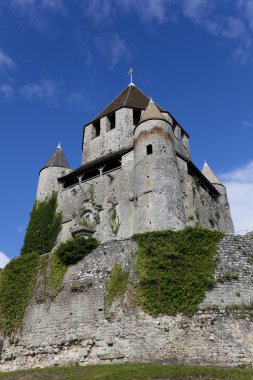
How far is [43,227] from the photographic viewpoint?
27.6 meters

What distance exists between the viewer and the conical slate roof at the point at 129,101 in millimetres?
32625

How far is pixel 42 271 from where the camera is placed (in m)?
18.7

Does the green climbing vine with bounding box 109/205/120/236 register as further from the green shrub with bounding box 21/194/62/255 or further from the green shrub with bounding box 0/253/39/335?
the green shrub with bounding box 0/253/39/335

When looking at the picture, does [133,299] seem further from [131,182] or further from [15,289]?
[131,182]

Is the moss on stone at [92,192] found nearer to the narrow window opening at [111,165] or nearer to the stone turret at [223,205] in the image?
the narrow window opening at [111,165]

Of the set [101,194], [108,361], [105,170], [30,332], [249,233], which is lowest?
[108,361]

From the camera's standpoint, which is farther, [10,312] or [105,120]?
[105,120]

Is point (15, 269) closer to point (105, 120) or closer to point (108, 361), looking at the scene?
point (108, 361)

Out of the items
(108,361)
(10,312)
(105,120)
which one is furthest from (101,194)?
(108,361)

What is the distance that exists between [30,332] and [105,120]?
64.4ft

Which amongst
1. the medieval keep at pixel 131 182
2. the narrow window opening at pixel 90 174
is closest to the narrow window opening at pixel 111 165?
the medieval keep at pixel 131 182

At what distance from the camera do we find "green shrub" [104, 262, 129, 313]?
16016 mm

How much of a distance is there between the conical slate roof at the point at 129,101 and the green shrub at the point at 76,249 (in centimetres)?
1673

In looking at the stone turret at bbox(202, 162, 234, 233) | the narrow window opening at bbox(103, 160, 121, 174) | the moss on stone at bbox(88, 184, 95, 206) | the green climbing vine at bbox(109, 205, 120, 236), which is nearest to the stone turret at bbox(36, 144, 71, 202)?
the moss on stone at bbox(88, 184, 95, 206)
